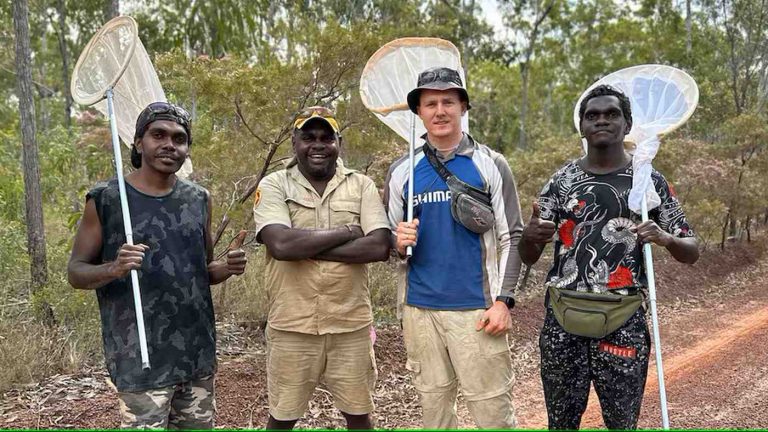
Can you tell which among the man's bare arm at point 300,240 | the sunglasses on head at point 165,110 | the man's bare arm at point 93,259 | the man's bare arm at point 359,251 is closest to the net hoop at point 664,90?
the man's bare arm at point 359,251

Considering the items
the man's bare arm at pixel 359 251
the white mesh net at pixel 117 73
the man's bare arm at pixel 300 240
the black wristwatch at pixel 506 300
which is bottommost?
the black wristwatch at pixel 506 300

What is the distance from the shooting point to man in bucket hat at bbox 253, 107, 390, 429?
2900 mm

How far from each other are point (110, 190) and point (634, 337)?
2.32 meters

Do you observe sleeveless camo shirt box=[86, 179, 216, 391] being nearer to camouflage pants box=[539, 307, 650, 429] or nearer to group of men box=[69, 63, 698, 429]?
group of men box=[69, 63, 698, 429]

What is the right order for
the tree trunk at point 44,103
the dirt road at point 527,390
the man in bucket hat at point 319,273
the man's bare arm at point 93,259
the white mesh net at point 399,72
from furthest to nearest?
the tree trunk at point 44,103 < the dirt road at point 527,390 < the white mesh net at point 399,72 < the man in bucket hat at point 319,273 < the man's bare arm at point 93,259

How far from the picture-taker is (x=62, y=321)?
17.2 feet

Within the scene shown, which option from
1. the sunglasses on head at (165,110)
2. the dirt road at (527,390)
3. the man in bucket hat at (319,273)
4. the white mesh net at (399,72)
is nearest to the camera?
the sunglasses on head at (165,110)

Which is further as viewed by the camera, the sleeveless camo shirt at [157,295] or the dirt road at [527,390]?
the dirt road at [527,390]

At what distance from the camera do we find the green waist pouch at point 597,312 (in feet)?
8.94

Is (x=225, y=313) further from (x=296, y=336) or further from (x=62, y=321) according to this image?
(x=296, y=336)

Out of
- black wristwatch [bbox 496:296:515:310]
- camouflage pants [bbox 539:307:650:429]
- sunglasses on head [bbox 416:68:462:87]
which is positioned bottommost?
camouflage pants [bbox 539:307:650:429]

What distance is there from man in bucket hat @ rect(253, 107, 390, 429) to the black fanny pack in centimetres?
36

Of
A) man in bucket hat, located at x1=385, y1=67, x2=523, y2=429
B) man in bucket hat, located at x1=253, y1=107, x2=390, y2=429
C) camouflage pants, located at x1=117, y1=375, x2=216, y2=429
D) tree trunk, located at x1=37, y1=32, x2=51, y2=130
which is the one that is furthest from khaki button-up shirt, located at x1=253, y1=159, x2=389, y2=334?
tree trunk, located at x1=37, y1=32, x2=51, y2=130

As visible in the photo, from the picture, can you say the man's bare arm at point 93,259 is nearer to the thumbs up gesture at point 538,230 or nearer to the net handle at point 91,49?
the net handle at point 91,49
